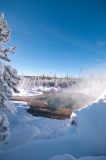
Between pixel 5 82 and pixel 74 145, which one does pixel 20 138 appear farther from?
pixel 5 82

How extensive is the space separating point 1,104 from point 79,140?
437cm

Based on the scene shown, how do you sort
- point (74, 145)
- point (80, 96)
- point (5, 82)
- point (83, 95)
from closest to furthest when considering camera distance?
point (5, 82) < point (74, 145) < point (80, 96) < point (83, 95)

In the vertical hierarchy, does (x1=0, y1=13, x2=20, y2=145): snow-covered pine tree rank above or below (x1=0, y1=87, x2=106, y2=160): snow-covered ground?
above

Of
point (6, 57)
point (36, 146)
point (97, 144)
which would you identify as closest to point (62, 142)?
point (36, 146)

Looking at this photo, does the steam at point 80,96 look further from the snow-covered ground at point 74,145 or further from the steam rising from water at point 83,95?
the snow-covered ground at point 74,145

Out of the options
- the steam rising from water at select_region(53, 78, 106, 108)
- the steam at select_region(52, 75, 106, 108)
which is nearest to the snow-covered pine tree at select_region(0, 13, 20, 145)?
the steam at select_region(52, 75, 106, 108)

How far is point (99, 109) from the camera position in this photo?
6.48 meters

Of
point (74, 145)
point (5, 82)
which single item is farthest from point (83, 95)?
point (5, 82)

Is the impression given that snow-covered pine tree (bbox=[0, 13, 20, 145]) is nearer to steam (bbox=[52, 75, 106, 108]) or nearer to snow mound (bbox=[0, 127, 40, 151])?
snow mound (bbox=[0, 127, 40, 151])

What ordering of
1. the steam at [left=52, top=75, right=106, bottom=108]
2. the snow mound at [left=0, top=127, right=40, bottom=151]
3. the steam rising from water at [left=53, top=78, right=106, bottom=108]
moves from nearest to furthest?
the snow mound at [left=0, top=127, right=40, bottom=151] → the steam at [left=52, top=75, right=106, bottom=108] → the steam rising from water at [left=53, top=78, right=106, bottom=108]

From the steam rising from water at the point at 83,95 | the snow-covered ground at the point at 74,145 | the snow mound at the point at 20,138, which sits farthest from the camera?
the steam rising from water at the point at 83,95

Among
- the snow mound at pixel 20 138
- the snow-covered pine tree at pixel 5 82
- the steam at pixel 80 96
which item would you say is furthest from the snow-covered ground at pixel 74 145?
the steam at pixel 80 96

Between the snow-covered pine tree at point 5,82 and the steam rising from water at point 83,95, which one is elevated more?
the snow-covered pine tree at point 5,82

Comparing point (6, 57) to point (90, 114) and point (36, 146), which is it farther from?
point (90, 114)
